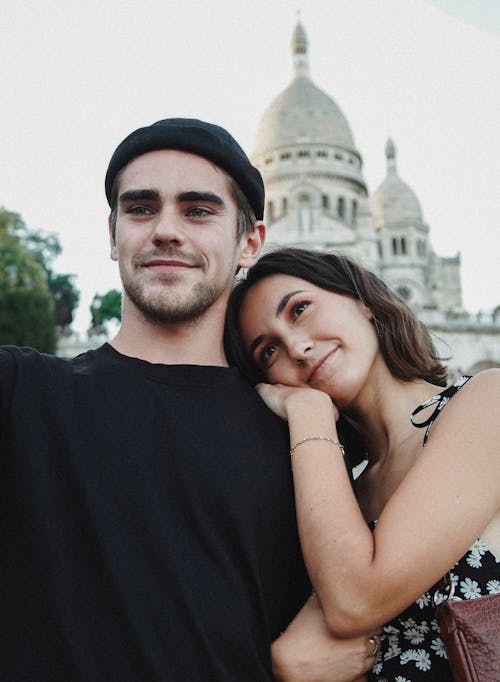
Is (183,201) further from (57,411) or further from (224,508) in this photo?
(224,508)

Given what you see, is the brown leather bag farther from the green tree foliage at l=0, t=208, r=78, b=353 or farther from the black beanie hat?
the green tree foliage at l=0, t=208, r=78, b=353

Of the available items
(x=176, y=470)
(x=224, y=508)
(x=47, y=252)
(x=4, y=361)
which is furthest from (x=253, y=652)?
(x=47, y=252)

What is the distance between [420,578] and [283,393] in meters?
0.80

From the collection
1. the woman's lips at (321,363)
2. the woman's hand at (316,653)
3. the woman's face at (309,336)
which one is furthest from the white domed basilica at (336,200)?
the woman's hand at (316,653)

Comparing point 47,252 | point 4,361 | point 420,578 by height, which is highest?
point 47,252

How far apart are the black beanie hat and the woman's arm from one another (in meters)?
1.01

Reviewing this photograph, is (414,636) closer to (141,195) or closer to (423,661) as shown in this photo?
(423,661)

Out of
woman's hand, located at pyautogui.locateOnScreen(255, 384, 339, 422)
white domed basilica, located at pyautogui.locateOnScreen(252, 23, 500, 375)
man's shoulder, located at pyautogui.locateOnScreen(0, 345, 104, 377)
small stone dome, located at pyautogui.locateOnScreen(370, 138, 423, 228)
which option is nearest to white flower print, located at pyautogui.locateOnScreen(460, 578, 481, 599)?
woman's hand, located at pyautogui.locateOnScreen(255, 384, 339, 422)

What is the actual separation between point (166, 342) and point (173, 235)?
35 centimetres

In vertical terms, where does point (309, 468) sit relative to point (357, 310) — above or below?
below

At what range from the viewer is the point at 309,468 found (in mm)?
2383

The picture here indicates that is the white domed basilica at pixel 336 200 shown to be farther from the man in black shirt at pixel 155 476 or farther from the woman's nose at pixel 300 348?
the man in black shirt at pixel 155 476

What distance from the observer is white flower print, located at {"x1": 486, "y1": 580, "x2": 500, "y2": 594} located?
7.36ft

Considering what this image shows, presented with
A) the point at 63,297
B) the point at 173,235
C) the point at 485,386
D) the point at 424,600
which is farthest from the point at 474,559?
the point at 63,297
